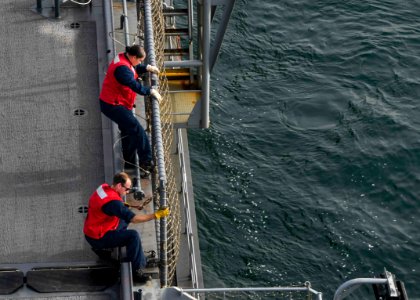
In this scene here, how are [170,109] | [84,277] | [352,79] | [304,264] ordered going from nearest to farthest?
1. [84,277]
2. [170,109]
3. [304,264]
4. [352,79]

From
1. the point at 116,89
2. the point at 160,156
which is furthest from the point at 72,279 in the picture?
the point at 116,89

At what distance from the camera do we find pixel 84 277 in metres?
13.1

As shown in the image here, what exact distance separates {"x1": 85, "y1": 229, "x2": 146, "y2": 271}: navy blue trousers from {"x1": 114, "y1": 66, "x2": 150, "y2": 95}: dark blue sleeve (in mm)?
2189

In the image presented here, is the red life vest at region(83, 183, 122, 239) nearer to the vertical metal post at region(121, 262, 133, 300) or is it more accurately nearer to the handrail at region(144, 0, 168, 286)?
the vertical metal post at region(121, 262, 133, 300)

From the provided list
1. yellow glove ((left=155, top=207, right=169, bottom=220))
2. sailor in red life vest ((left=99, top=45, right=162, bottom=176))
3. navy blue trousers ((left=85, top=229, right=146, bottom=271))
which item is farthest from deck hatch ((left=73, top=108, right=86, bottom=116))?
yellow glove ((left=155, top=207, right=169, bottom=220))

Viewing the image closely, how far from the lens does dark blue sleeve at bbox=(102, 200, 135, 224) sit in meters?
12.4

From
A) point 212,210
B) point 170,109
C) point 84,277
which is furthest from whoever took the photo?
point 212,210

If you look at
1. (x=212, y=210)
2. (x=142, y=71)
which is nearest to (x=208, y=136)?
(x=212, y=210)

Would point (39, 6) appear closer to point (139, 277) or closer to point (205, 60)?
point (205, 60)

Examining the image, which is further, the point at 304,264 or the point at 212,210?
the point at 212,210

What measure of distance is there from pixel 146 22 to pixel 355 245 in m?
9.52

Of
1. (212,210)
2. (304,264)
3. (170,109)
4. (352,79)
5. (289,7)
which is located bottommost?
(304,264)

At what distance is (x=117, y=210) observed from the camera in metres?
12.4

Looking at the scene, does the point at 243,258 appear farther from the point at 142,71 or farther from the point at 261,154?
the point at 142,71
